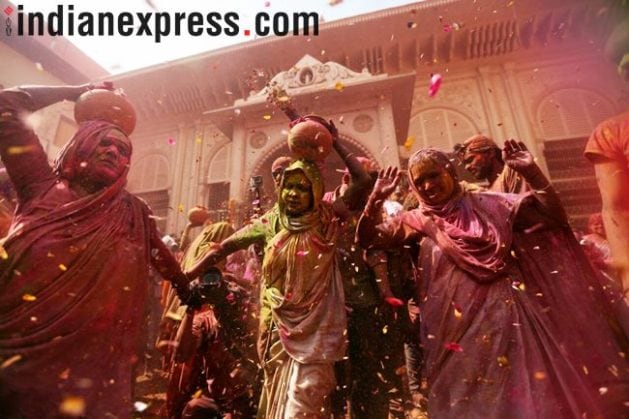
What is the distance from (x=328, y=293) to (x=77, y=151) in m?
1.75

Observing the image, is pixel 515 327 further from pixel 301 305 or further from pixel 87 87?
pixel 87 87

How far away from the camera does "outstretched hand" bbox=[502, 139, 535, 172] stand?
233cm

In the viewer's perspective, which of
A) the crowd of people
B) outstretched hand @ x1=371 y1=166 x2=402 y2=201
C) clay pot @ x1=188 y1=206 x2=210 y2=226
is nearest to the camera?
the crowd of people

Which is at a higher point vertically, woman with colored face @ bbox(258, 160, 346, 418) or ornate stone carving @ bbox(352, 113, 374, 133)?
ornate stone carving @ bbox(352, 113, 374, 133)

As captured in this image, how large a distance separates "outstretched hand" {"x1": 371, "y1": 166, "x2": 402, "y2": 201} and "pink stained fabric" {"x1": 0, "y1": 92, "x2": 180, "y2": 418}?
5.18 feet

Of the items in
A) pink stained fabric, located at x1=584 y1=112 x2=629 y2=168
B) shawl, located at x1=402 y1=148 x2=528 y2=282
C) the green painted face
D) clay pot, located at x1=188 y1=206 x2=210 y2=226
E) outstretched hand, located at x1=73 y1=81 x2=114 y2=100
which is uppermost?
clay pot, located at x1=188 y1=206 x2=210 y2=226

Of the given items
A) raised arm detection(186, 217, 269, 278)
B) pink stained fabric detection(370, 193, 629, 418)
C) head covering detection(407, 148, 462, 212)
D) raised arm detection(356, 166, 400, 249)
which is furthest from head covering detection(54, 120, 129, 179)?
head covering detection(407, 148, 462, 212)

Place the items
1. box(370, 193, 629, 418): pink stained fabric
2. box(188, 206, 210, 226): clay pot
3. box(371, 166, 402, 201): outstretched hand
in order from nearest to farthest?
box(370, 193, 629, 418): pink stained fabric
box(371, 166, 402, 201): outstretched hand
box(188, 206, 210, 226): clay pot

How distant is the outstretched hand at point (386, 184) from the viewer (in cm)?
244

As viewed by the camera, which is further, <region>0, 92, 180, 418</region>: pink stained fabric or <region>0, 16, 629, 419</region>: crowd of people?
<region>0, 16, 629, 419</region>: crowd of people

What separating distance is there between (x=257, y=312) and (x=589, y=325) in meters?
3.17

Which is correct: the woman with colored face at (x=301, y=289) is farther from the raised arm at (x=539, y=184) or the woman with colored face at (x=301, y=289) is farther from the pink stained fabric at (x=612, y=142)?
the pink stained fabric at (x=612, y=142)

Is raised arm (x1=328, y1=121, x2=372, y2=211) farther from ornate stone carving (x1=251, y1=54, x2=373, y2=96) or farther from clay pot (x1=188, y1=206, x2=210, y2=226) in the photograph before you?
ornate stone carving (x1=251, y1=54, x2=373, y2=96)

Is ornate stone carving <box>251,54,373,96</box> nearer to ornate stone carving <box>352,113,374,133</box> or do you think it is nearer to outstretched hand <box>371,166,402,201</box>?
ornate stone carving <box>352,113,374,133</box>
